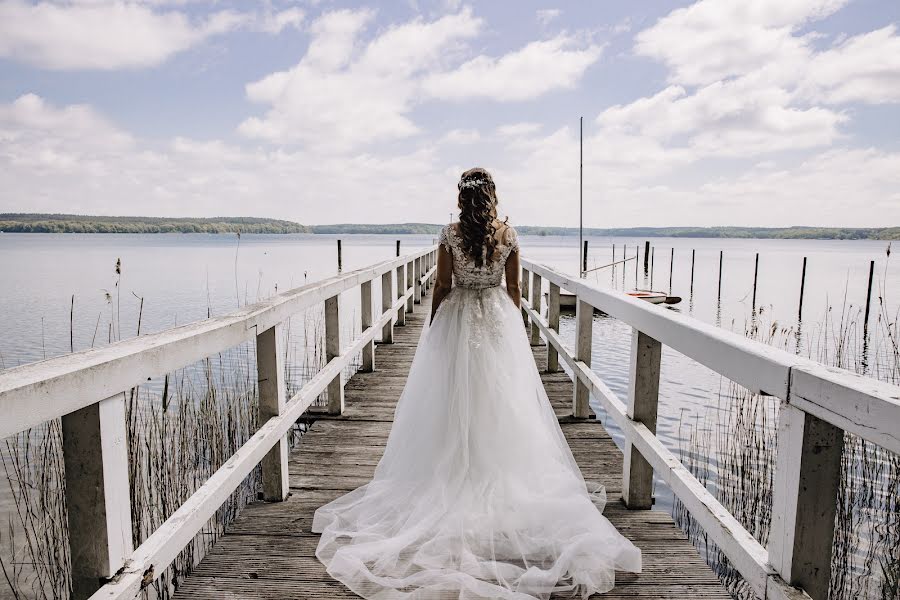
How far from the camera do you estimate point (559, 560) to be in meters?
2.41

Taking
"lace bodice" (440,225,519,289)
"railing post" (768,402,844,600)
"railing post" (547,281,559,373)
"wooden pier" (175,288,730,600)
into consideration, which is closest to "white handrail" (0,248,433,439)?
"wooden pier" (175,288,730,600)

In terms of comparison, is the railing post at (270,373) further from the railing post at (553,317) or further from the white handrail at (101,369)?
the railing post at (553,317)

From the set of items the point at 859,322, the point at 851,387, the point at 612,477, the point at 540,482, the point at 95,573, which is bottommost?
the point at 859,322

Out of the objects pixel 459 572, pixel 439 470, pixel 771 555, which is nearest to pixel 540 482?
pixel 439 470

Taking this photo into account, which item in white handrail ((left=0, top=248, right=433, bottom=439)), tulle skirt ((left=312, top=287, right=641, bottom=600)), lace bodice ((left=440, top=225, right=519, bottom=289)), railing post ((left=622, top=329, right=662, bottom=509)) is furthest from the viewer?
lace bodice ((left=440, top=225, right=519, bottom=289))

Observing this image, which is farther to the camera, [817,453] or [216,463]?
[216,463]

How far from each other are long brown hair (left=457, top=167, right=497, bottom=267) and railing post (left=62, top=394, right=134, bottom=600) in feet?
7.24

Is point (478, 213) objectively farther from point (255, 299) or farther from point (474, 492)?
point (255, 299)

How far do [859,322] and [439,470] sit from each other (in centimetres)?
2357

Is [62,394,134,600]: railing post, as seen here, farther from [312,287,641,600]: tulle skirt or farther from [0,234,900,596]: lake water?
[0,234,900,596]: lake water

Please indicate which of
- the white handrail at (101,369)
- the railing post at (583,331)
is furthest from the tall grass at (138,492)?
the railing post at (583,331)

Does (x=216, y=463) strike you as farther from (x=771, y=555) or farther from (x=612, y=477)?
(x=771, y=555)

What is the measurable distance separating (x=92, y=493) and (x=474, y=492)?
182cm

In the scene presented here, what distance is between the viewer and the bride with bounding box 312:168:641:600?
7.92 ft
